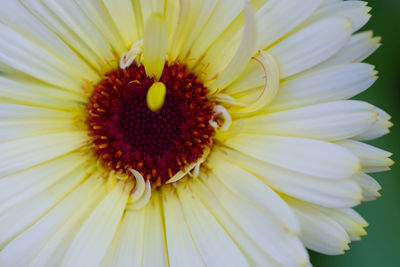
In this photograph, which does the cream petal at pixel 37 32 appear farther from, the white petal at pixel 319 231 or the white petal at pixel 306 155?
the white petal at pixel 319 231

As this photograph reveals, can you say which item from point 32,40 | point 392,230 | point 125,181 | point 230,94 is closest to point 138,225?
point 125,181

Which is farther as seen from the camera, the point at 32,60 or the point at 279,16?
the point at 32,60

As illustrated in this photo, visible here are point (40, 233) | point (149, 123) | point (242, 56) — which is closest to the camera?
point (242, 56)

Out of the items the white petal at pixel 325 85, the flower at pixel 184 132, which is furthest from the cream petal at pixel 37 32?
the white petal at pixel 325 85

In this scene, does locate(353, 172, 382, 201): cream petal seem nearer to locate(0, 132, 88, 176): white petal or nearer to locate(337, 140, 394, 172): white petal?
locate(337, 140, 394, 172): white petal

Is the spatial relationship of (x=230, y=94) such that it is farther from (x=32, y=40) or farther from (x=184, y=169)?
(x=32, y=40)

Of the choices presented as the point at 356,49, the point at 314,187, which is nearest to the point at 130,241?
the point at 314,187

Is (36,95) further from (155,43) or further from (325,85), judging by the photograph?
(325,85)
